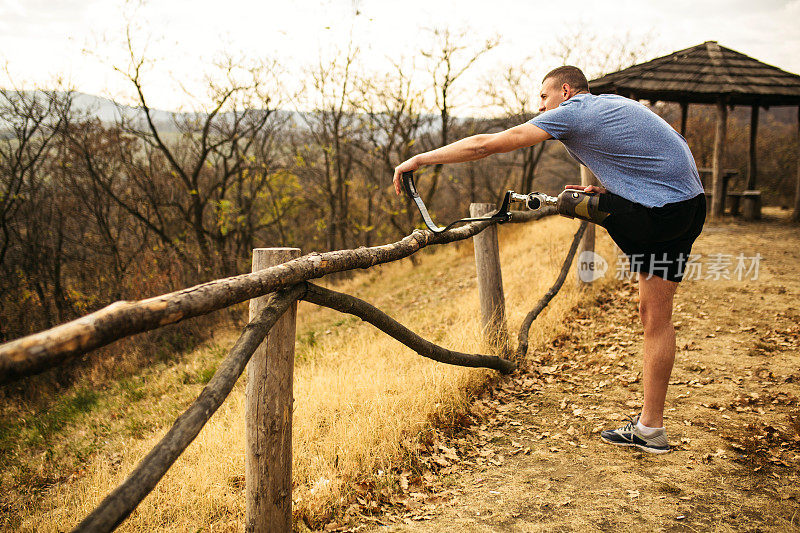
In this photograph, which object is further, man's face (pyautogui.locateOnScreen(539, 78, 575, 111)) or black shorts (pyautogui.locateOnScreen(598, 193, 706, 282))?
man's face (pyautogui.locateOnScreen(539, 78, 575, 111))

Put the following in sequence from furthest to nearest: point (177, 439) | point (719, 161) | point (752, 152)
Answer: point (752, 152)
point (719, 161)
point (177, 439)

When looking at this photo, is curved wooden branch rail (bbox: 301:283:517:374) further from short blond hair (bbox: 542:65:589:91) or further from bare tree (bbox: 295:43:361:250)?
bare tree (bbox: 295:43:361:250)

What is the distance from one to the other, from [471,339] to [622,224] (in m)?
1.95

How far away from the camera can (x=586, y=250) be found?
6355 millimetres

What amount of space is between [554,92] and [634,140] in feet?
1.70

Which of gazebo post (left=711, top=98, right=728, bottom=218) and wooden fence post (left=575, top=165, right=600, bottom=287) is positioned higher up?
gazebo post (left=711, top=98, right=728, bottom=218)

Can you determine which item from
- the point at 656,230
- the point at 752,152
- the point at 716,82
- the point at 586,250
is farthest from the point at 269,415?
the point at 752,152

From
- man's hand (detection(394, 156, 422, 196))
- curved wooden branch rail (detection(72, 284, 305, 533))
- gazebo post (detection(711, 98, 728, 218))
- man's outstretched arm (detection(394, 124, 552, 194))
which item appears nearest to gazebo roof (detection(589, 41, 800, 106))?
gazebo post (detection(711, 98, 728, 218))

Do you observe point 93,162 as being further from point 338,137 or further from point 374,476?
point 374,476

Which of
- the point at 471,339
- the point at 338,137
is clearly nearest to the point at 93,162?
the point at 338,137

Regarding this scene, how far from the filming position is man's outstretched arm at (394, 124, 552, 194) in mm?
2279

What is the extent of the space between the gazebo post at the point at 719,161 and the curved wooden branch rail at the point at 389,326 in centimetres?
1049

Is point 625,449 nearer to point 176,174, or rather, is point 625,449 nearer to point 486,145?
point 486,145

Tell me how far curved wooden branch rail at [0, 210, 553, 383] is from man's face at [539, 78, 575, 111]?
137 centimetres
